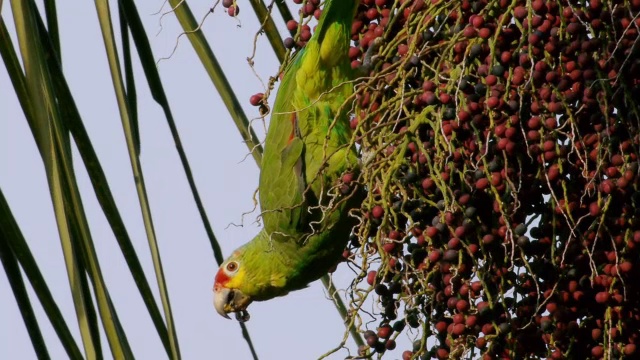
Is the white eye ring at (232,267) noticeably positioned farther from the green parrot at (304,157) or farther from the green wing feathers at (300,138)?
the green wing feathers at (300,138)

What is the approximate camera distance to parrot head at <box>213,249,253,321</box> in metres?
3.62

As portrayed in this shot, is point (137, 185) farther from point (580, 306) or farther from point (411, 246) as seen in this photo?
point (580, 306)

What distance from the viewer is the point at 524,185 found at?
1.89m

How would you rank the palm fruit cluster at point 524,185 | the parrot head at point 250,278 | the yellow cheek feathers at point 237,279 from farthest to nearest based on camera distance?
the yellow cheek feathers at point 237,279
the parrot head at point 250,278
the palm fruit cluster at point 524,185

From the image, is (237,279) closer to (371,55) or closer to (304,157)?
(304,157)

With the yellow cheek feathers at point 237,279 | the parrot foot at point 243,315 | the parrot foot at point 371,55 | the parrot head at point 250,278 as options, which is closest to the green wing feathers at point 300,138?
the parrot head at point 250,278

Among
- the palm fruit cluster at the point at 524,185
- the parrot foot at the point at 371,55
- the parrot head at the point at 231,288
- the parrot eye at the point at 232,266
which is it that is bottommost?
the palm fruit cluster at the point at 524,185

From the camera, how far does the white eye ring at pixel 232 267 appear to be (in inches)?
143

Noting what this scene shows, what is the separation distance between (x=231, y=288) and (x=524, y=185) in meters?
2.00

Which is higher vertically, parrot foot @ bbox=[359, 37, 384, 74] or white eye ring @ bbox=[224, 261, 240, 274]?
parrot foot @ bbox=[359, 37, 384, 74]

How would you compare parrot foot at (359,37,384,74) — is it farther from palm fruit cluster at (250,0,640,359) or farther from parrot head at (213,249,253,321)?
parrot head at (213,249,253,321)

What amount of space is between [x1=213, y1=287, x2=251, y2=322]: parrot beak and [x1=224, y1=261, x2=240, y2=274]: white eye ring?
80 millimetres

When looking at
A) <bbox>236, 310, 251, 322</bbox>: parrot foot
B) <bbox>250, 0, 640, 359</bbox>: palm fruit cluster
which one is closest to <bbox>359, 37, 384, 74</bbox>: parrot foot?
<bbox>250, 0, 640, 359</bbox>: palm fruit cluster

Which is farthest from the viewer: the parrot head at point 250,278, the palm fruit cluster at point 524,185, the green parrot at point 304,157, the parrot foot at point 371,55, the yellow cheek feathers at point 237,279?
the yellow cheek feathers at point 237,279
